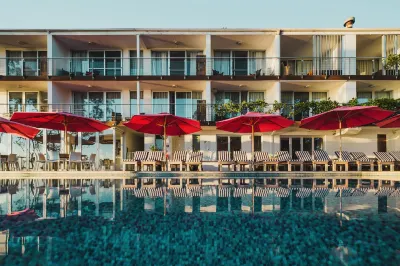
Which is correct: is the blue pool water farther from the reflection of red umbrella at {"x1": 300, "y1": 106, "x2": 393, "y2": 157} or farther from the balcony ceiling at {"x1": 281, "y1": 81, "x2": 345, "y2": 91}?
the balcony ceiling at {"x1": 281, "y1": 81, "x2": 345, "y2": 91}

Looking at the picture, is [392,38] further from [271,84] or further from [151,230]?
[151,230]

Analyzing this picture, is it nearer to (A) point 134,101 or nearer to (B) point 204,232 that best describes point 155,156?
(A) point 134,101

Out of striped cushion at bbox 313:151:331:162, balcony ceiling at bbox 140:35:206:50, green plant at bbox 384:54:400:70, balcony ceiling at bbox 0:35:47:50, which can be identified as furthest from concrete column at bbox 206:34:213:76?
green plant at bbox 384:54:400:70

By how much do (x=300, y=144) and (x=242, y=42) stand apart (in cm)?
720

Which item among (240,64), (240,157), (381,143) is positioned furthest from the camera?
(240,64)

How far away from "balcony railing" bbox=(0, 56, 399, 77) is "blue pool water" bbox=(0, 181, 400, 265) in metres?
13.2

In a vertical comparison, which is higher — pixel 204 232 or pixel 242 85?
pixel 242 85

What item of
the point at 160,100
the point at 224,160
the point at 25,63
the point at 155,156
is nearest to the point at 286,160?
the point at 224,160

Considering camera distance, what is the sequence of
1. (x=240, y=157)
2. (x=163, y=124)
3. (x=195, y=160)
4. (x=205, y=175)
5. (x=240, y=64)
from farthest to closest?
(x=240, y=64)
(x=240, y=157)
(x=195, y=160)
(x=163, y=124)
(x=205, y=175)

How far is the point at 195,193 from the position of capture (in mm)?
7711

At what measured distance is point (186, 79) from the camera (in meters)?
17.7

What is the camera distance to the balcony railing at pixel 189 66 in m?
18.6

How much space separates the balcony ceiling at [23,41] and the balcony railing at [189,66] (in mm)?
841

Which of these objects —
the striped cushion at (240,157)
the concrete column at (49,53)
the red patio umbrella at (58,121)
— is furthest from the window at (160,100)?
the striped cushion at (240,157)
